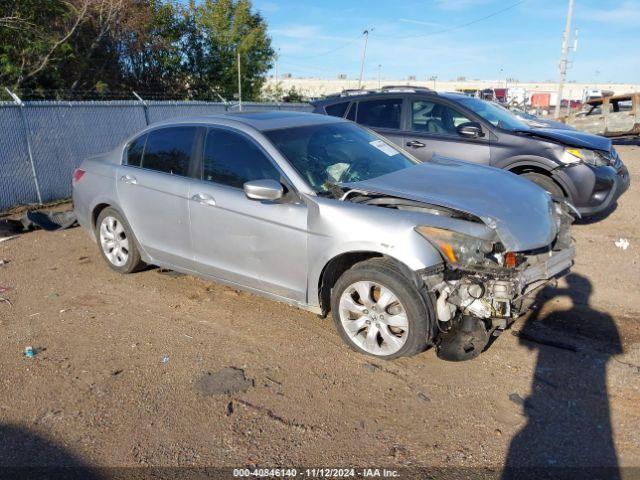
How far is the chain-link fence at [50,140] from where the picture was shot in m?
8.98

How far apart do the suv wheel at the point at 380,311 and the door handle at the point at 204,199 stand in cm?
138

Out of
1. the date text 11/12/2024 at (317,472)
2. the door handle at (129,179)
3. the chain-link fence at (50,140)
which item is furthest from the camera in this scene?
the chain-link fence at (50,140)

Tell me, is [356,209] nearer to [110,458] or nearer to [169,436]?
[169,436]

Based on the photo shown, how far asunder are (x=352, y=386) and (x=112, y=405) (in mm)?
1557

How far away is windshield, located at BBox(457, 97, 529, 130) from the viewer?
7672 millimetres

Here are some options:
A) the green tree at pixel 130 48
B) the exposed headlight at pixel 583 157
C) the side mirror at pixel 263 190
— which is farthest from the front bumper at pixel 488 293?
the green tree at pixel 130 48

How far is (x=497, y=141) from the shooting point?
740 cm

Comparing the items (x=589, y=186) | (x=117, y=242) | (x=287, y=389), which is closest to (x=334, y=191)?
(x=287, y=389)

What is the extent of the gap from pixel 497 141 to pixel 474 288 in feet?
14.4

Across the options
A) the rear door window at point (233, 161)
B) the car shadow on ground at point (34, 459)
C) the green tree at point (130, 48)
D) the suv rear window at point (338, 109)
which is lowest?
the car shadow on ground at point (34, 459)

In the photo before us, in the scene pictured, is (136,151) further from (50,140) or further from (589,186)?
(589,186)

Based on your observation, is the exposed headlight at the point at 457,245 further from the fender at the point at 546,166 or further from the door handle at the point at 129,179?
the fender at the point at 546,166

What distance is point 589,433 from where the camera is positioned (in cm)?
313

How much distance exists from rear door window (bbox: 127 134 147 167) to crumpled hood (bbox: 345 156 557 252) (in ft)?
→ 8.03
